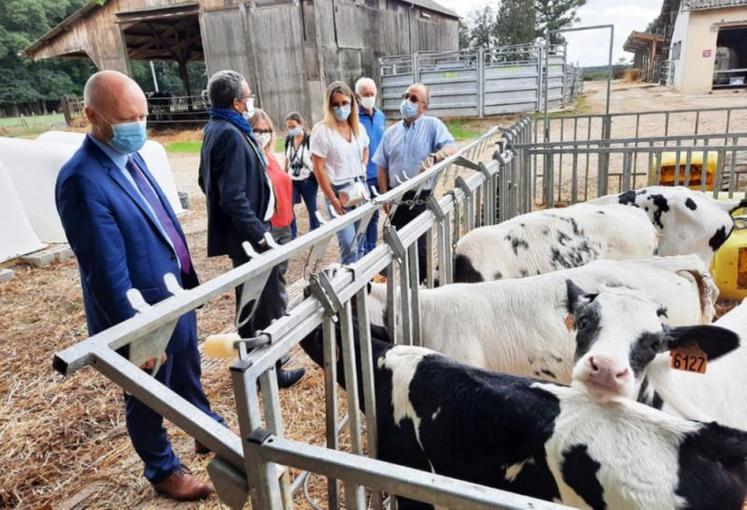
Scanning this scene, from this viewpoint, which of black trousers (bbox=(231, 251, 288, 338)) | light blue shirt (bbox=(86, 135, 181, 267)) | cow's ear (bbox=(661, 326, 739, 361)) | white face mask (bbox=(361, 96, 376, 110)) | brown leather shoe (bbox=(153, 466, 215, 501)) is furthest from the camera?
white face mask (bbox=(361, 96, 376, 110))

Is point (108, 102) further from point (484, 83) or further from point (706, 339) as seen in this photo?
point (484, 83)

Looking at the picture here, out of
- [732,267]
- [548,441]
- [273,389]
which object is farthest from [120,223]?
[732,267]

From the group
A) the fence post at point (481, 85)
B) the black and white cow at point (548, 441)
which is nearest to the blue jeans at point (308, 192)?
the black and white cow at point (548, 441)

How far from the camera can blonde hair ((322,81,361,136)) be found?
4.50 meters

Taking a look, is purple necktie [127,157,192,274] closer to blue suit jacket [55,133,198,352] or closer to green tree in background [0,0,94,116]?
blue suit jacket [55,133,198,352]

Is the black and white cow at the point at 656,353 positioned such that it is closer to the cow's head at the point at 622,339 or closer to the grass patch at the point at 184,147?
the cow's head at the point at 622,339

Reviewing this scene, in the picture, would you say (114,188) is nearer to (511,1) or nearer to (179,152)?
(179,152)

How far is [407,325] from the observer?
8.33 ft

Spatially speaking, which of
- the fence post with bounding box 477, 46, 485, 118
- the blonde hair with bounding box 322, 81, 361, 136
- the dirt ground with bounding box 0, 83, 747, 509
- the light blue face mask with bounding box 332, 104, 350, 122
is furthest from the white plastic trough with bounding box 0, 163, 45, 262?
the fence post with bounding box 477, 46, 485, 118

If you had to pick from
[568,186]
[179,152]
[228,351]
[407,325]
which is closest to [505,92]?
[568,186]

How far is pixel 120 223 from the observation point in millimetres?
2248

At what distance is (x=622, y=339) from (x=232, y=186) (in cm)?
226

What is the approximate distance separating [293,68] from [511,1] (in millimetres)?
41313

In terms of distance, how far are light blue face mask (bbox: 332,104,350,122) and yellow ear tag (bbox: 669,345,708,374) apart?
10.9ft
